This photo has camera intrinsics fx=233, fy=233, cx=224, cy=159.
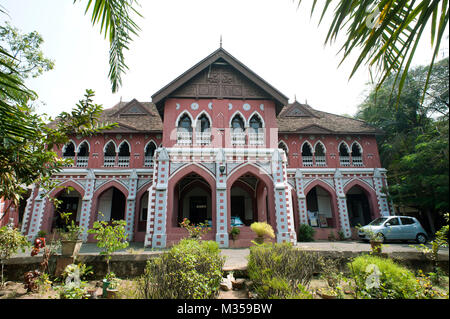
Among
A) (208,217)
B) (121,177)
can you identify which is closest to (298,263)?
(208,217)

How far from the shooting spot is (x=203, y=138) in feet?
39.5

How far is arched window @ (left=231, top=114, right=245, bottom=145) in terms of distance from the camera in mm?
12086

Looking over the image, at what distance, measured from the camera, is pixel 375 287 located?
11.1ft

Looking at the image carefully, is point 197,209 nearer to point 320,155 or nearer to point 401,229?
point 320,155

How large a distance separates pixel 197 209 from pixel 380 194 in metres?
12.0

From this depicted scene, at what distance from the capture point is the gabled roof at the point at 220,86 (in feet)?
40.1

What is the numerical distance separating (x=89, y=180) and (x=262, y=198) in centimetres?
1078

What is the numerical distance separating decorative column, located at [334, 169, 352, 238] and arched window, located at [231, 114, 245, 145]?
7.43m

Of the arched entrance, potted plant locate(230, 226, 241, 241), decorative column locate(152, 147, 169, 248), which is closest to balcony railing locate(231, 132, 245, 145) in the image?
decorative column locate(152, 147, 169, 248)

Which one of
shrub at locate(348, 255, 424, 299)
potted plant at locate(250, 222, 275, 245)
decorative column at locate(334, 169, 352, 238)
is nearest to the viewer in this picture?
shrub at locate(348, 255, 424, 299)

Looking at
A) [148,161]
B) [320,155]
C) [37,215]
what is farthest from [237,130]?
[37,215]

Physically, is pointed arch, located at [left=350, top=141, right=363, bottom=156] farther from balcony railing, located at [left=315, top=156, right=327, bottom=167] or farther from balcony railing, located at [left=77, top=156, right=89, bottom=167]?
balcony railing, located at [left=77, top=156, right=89, bottom=167]

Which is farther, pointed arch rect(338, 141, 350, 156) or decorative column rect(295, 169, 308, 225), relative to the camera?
pointed arch rect(338, 141, 350, 156)
